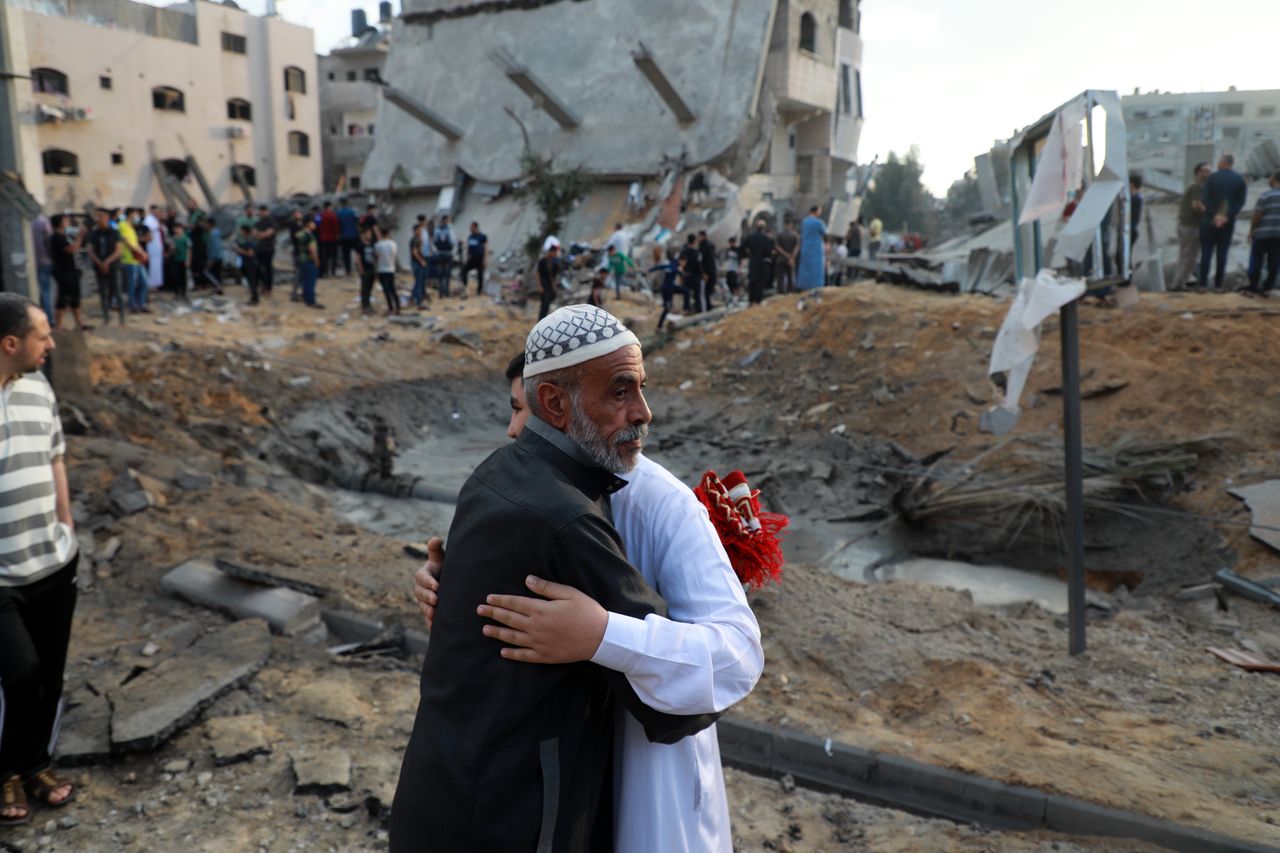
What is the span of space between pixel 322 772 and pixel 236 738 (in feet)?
Answer: 1.76

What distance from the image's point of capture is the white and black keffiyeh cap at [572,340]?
69.6 inches

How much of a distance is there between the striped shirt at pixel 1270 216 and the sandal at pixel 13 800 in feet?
41.3

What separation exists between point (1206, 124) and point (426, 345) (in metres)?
16.7

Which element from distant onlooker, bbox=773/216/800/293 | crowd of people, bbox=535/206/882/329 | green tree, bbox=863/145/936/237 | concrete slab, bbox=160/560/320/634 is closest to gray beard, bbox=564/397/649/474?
concrete slab, bbox=160/560/320/634

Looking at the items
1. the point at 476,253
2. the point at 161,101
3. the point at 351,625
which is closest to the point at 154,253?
the point at 476,253

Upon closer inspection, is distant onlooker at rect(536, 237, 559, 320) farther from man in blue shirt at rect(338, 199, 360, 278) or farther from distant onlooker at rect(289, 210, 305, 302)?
man in blue shirt at rect(338, 199, 360, 278)

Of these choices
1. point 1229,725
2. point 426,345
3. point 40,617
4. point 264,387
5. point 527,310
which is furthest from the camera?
point 527,310

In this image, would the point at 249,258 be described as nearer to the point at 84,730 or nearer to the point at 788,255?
the point at 788,255

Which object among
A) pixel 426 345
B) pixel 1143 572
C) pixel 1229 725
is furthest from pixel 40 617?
pixel 426 345

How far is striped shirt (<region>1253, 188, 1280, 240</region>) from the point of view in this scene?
10.6m

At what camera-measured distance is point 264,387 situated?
40.0 feet

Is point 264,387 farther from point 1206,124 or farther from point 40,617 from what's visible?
point 1206,124

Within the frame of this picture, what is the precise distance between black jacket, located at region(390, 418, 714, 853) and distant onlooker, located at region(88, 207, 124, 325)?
14.5 meters

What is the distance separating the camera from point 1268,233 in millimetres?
10664
